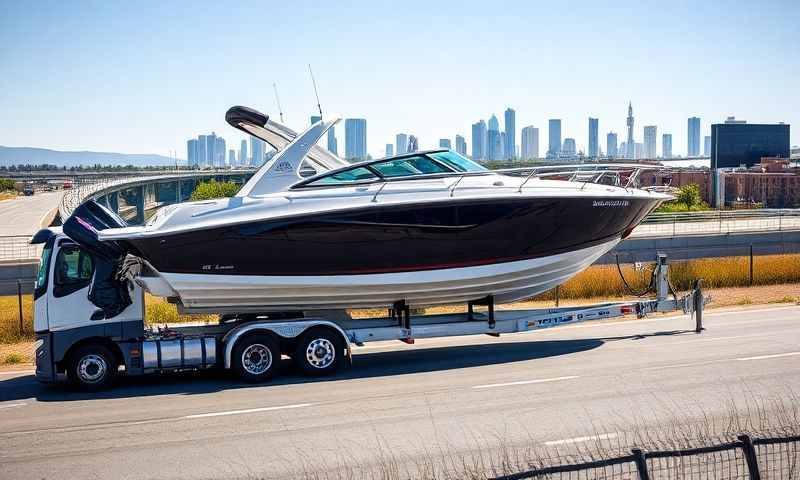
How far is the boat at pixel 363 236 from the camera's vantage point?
13.2 metres

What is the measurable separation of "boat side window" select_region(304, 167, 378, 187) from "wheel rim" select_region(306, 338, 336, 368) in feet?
8.70

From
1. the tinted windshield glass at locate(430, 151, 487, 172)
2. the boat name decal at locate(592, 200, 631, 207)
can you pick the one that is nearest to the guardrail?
the boat name decal at locate(592, 200, 631, 207)

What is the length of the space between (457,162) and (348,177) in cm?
213

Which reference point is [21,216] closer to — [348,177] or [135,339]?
[135,339]

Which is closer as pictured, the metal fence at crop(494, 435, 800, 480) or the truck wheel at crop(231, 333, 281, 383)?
the metal fence at crop(494, 435, 800, 480)

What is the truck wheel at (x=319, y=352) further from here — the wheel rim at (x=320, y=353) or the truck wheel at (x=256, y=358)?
the truck wheel at (x=256, y=358)

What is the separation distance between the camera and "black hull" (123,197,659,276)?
43.2 feet

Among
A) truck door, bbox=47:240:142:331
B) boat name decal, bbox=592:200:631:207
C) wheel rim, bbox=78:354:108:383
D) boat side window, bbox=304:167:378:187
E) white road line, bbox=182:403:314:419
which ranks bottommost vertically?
white road line, bbox=182:403:314:419

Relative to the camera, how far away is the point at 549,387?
12.2 m

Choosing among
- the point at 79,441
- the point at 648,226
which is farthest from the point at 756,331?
the point at 648,226

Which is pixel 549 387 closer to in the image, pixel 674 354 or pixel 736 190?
pixel 674 354

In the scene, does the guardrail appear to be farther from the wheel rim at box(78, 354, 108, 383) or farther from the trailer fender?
the wheel rim at box(78, 354, 108, 383)

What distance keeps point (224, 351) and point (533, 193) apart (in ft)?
18.6

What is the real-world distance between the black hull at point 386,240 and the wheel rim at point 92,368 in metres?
1.64
